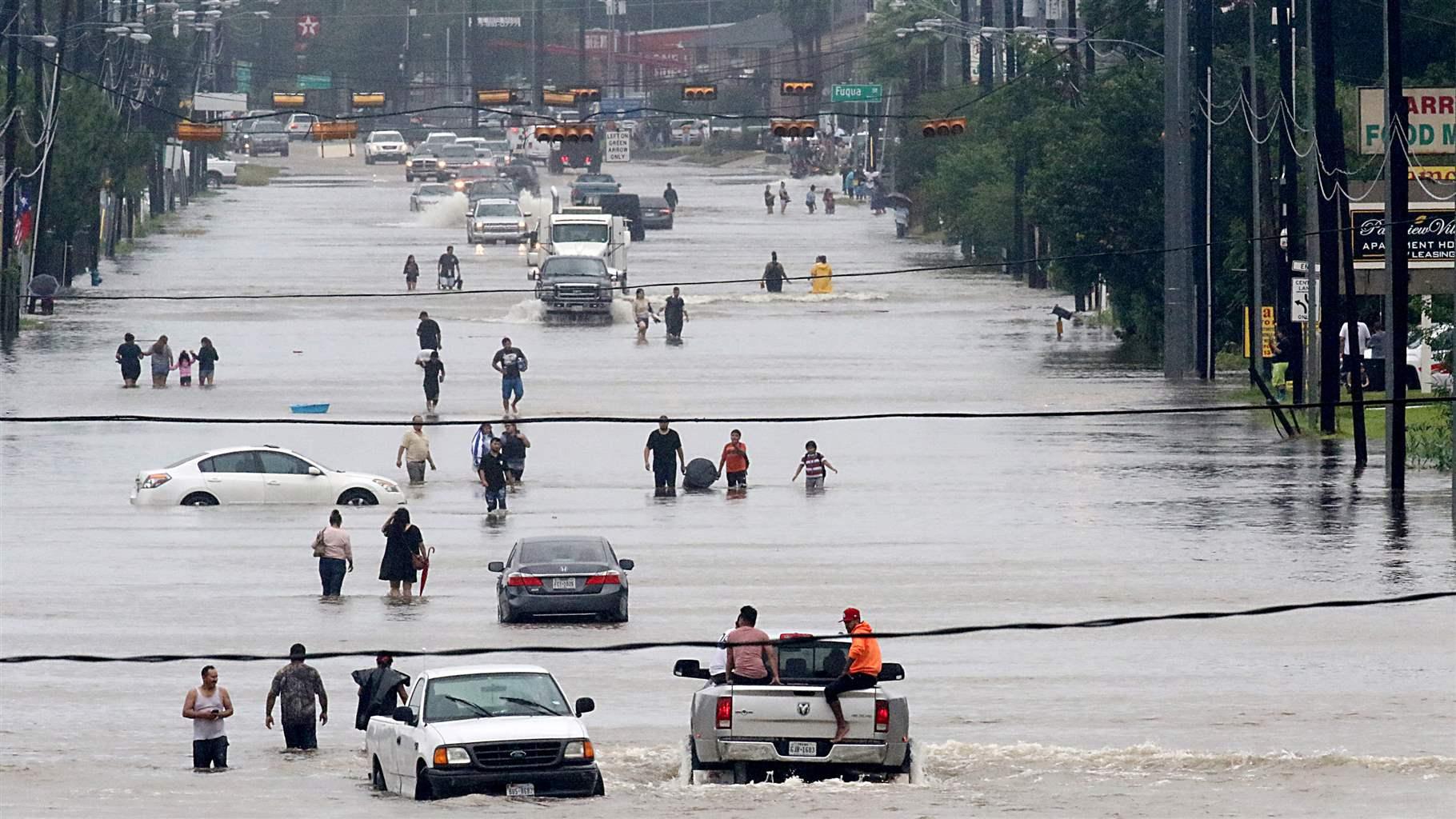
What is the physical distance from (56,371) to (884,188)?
70918 millimetres

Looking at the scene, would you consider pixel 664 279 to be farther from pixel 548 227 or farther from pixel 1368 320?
pixel 1368 320

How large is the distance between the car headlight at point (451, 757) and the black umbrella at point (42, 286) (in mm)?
51023

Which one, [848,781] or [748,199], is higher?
[748,199]

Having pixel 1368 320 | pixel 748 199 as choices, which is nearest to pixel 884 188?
pixel 748 199

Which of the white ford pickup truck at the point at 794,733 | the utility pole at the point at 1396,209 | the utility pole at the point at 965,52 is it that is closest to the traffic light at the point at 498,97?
the utility pole at the point at 965,52

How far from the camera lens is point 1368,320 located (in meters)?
52.5

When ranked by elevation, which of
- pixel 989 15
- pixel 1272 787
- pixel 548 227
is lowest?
pixel 1272 787

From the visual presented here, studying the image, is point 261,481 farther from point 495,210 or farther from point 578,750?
point 495,210

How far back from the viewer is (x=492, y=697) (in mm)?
20078

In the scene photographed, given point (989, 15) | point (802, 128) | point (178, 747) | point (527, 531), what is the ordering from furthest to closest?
point (989, 15), point (802, 128), point (527, 531), point (178, 747)

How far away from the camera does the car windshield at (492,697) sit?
65.3 ft

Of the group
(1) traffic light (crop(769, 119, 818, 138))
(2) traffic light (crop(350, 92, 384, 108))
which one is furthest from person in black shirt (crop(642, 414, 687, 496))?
(2) traffic light (crop(350, 92, 384, 108))

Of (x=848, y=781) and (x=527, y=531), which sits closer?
(x=848, y=781)

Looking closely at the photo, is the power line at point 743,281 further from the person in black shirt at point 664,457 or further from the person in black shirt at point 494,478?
Result: the person in black shirt at point 494,478
